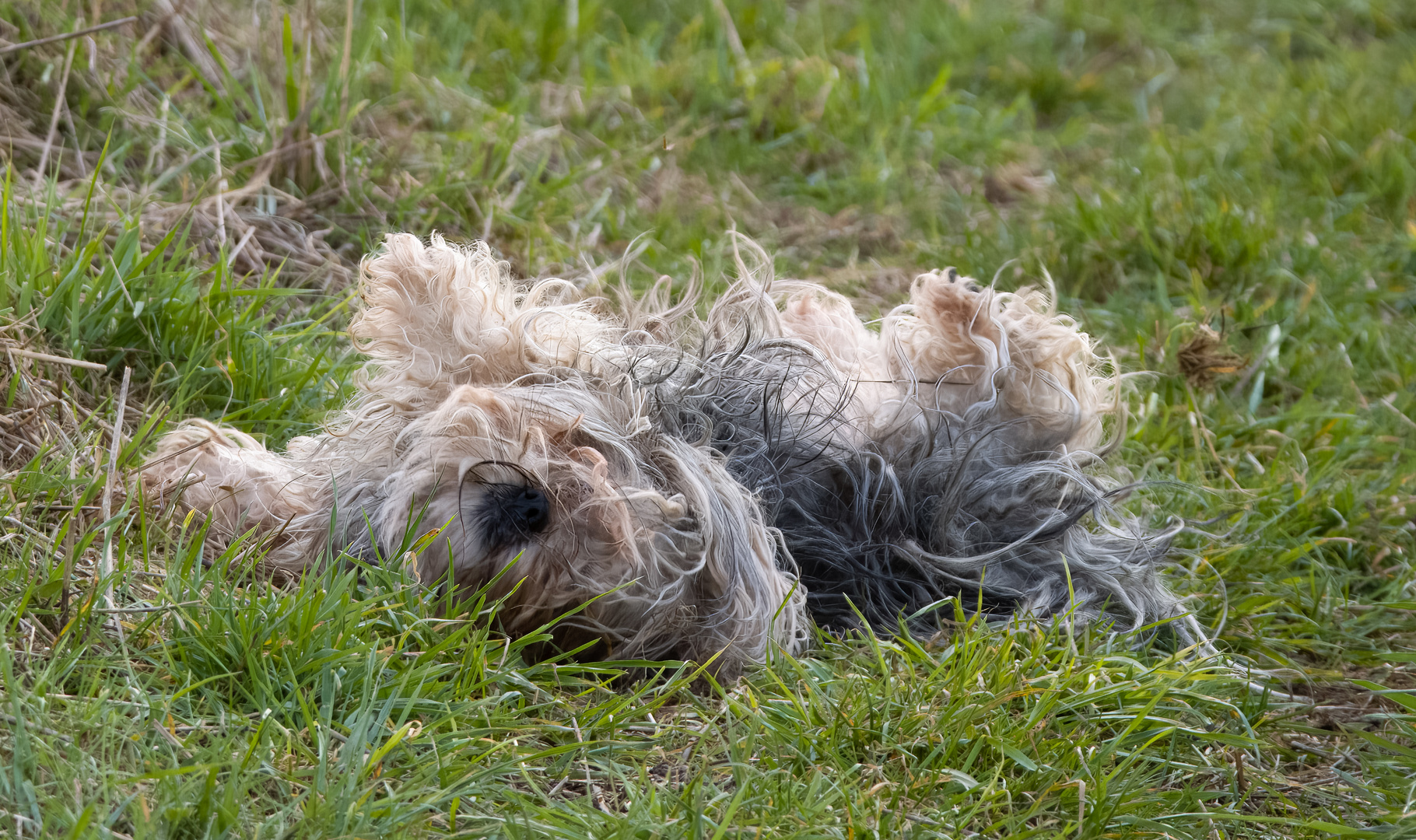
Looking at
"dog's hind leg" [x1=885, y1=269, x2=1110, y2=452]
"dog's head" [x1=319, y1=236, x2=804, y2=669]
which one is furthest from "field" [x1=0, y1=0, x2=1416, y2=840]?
"dog's hind leg" [x1=885, y1=269, x2=1110, y2=452]

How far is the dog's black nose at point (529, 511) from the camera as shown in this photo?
2465mm

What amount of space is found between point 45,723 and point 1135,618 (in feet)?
7.56

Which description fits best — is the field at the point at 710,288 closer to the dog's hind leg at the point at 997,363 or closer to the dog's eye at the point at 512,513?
the dog's eye at the point at 512,513

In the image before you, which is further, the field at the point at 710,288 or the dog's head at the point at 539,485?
the dog's head at the point at 539,485

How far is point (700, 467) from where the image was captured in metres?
2.65

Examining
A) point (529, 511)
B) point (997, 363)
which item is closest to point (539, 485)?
point (529, 511)

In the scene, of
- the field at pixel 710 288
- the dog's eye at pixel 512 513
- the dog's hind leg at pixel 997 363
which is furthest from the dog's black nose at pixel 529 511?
the dog's hind leg at pixel 997 363

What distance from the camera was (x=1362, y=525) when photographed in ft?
12.0

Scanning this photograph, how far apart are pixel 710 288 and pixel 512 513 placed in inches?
69.8

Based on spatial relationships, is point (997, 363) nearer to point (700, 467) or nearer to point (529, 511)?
point (700, 467)

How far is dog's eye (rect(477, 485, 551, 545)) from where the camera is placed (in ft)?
8.10

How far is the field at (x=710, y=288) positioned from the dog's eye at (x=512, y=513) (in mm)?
182

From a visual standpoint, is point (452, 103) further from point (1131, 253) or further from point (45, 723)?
point (45, 723)

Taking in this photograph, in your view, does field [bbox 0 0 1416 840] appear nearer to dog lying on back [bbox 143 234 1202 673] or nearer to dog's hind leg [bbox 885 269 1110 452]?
dog lying on back [bbox 143 234 1202 673]
